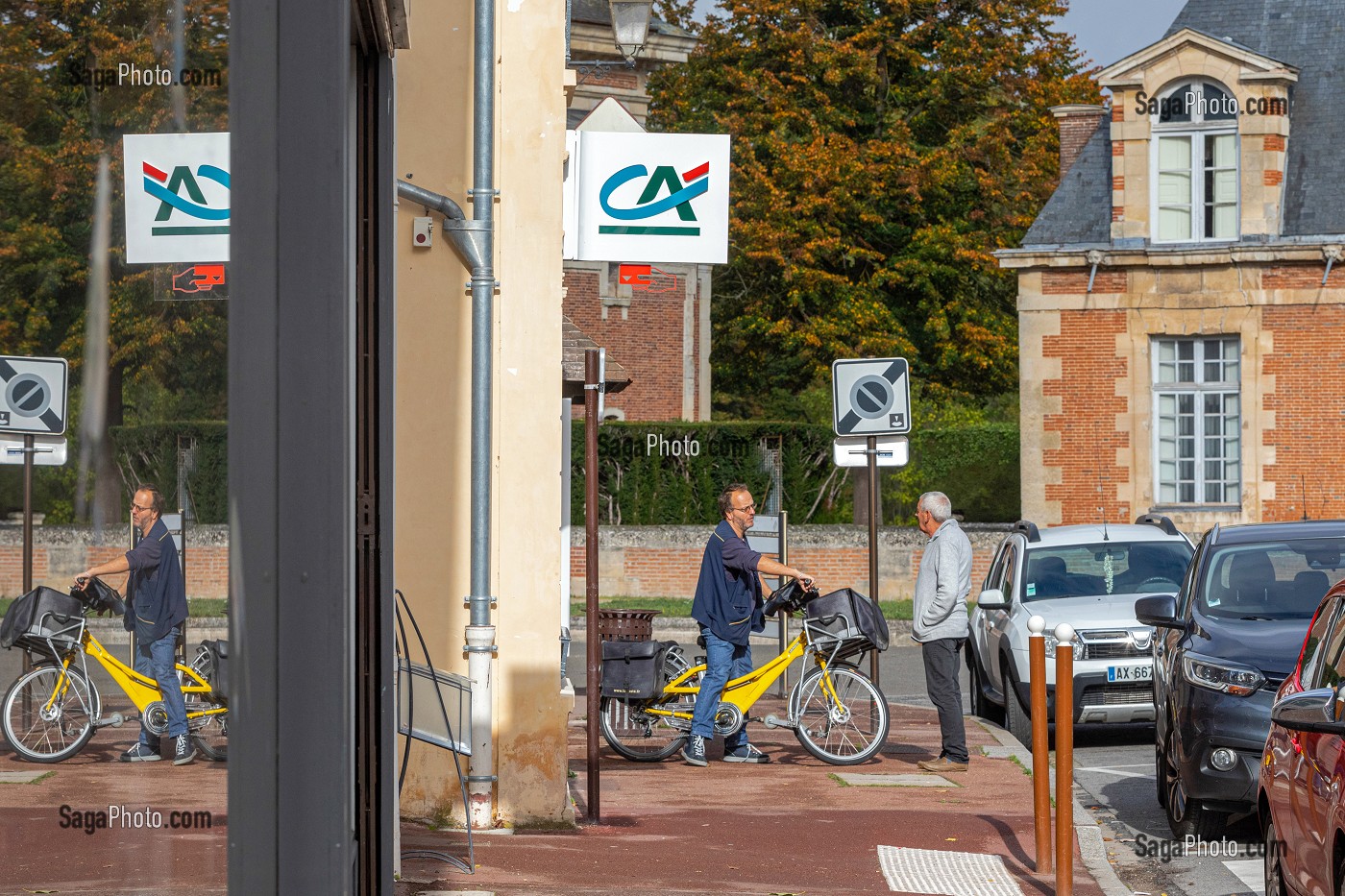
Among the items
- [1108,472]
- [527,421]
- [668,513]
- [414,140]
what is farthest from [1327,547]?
[668,513]

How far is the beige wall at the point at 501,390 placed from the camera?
9.16 meters

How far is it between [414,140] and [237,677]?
6516mm

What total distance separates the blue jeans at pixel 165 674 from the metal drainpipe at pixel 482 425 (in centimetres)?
610

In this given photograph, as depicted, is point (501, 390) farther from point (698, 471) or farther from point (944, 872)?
point (698, 471)

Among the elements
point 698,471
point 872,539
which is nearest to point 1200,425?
point 698,471

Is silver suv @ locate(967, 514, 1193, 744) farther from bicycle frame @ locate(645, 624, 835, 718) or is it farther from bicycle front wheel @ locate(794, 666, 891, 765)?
bicycle frame @ locate(645, 624, 835, 718)

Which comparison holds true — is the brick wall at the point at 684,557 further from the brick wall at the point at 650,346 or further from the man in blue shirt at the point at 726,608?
the man in blue shirt at the point at 726,608

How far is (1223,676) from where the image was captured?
8758 mm

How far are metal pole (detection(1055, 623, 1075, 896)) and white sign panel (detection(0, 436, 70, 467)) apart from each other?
17.9ft

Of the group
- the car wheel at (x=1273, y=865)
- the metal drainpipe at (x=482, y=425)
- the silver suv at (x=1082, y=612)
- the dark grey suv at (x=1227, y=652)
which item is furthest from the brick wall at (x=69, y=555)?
the silver suv at (x=1082, y=612)

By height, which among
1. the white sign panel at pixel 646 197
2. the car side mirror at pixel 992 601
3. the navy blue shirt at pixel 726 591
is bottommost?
the car side mirror at pixel 992 601

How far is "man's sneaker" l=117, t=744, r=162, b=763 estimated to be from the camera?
103 inches

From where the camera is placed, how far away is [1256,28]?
30.0 metres

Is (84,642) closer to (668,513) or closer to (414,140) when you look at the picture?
(414,140)
